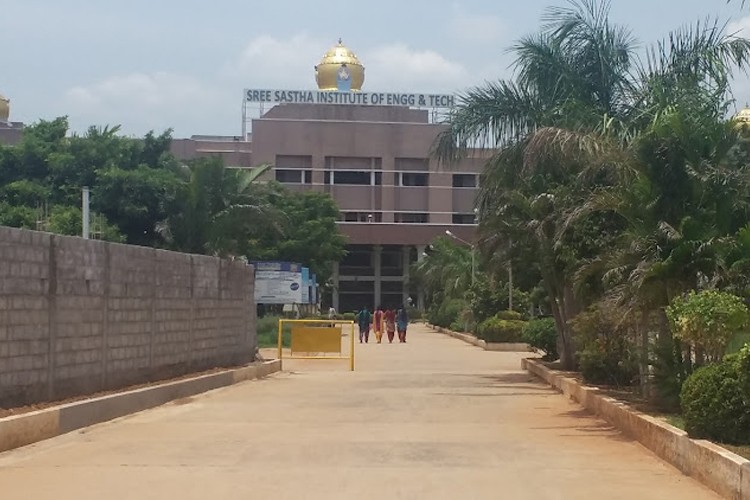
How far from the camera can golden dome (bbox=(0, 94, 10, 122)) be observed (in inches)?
3255

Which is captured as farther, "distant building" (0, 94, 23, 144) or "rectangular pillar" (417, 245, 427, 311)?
"rectangular pillar" (417, 245, 427, 311)

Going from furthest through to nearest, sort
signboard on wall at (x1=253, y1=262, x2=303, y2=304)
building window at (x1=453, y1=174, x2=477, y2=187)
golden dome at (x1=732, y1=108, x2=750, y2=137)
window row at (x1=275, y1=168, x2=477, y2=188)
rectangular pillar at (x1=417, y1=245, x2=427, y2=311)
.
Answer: building window at (x1=453, y1=174, x2=477, y2=187) → rectangular pillar at (x1=417, y1=245, x2=427, y2=311) → window row at (x1=275, y1=168, x2=477, y2=188) → signboard on wall at (x1=253, y1=262, x2=303, y2=304) → golden dome at (x1=732, y1=108, x2=750, y2=137)

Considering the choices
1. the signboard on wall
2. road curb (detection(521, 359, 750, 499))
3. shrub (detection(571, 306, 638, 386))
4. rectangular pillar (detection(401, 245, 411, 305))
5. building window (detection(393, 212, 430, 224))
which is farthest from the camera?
rectangular pillar (detection(401, 245, 411, 305))

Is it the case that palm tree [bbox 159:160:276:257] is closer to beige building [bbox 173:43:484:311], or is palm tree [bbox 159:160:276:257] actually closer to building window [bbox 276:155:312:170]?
beige building [bbox 173:43:484:311]

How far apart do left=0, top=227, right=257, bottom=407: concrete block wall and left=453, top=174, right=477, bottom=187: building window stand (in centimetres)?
6470

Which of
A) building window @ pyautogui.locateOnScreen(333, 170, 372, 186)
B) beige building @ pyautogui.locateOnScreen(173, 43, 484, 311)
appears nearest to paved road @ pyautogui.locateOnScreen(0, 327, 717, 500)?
beige building @ pyautogui.locateOnScreen(173, 43, 484, 311)

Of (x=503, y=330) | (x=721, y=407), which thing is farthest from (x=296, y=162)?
(x=721, y=407)

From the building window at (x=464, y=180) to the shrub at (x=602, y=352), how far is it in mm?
68254

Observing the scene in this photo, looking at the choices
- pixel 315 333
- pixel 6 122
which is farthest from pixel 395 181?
pixel 315 333

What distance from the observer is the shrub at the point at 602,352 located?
17391 millimetres

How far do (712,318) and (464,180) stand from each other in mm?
76187

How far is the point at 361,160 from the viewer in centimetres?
8562

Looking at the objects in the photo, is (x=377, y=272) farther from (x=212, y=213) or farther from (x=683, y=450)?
(x=683, y=450)

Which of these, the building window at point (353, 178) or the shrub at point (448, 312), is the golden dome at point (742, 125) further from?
the building window at point (353, 178)
